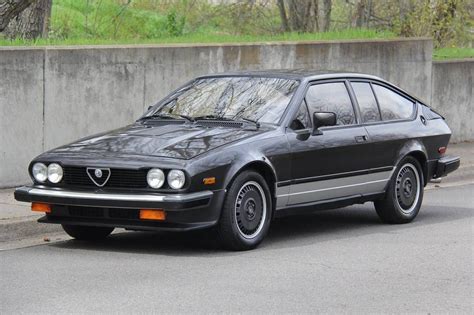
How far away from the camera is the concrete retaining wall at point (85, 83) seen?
13469mm

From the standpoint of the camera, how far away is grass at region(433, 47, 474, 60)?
20.7m

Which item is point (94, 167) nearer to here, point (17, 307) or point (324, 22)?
point (17, 307)

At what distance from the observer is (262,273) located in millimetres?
8867

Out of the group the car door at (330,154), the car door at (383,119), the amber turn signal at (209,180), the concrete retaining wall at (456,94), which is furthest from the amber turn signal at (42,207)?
the concrete retaining wall at (456,94)

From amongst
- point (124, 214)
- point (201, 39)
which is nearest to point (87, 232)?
point (124, 214)

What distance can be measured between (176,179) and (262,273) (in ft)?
3.71

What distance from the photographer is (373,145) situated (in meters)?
11.4

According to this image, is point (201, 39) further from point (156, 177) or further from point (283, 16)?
point (156, 177)

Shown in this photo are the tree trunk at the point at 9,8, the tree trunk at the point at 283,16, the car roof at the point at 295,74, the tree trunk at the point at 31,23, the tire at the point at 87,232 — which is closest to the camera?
the tire at the point at 87,232

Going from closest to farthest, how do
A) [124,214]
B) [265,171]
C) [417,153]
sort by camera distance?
[124,214]
[265,171]
[417,153]

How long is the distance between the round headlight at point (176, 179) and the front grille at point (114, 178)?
22cm

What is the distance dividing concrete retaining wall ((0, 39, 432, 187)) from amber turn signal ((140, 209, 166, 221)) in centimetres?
437

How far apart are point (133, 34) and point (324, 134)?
38.0 feet

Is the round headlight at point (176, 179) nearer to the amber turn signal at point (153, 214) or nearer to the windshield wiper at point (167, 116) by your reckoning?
the amber turn signal at point (153, 214)
